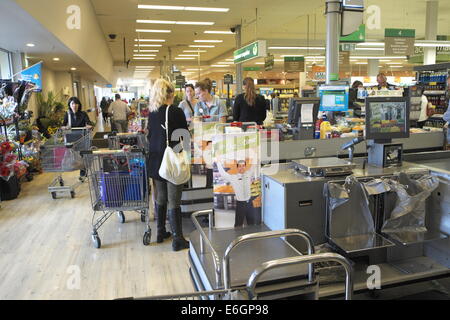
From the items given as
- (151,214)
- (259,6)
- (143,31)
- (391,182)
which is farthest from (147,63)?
(391,182)

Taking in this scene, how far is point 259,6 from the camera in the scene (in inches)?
398

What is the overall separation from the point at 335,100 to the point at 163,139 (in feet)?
9.23

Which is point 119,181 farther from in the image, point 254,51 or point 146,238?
point 254,51

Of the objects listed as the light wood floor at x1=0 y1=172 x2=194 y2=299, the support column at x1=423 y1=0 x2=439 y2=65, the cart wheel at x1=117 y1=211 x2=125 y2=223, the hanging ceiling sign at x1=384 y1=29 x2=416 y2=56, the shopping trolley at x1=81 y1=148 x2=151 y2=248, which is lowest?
the light wood floor at x1=0 y1=172 x2=194 y2=299

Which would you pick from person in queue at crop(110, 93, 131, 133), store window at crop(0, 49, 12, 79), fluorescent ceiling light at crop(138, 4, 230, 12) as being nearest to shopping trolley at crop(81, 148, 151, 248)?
store window at crop(0, 49, 12, 79)

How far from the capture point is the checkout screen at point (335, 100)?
17.5ft

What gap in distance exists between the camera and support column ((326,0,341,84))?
17.6 ft

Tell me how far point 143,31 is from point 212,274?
12723mm

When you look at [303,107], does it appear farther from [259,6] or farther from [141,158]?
[259,6]

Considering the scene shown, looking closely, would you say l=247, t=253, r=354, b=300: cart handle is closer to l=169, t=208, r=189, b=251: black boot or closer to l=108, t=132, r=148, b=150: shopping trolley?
l=169, t=208, r=189, b=251: black boot

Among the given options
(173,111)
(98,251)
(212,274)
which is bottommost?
(98,251)

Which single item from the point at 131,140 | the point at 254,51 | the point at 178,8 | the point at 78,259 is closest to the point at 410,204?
the point at 78,259

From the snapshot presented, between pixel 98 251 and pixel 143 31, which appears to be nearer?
pixel 98 251

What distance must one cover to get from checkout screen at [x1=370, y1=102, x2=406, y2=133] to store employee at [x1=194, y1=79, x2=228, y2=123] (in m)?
2.63
